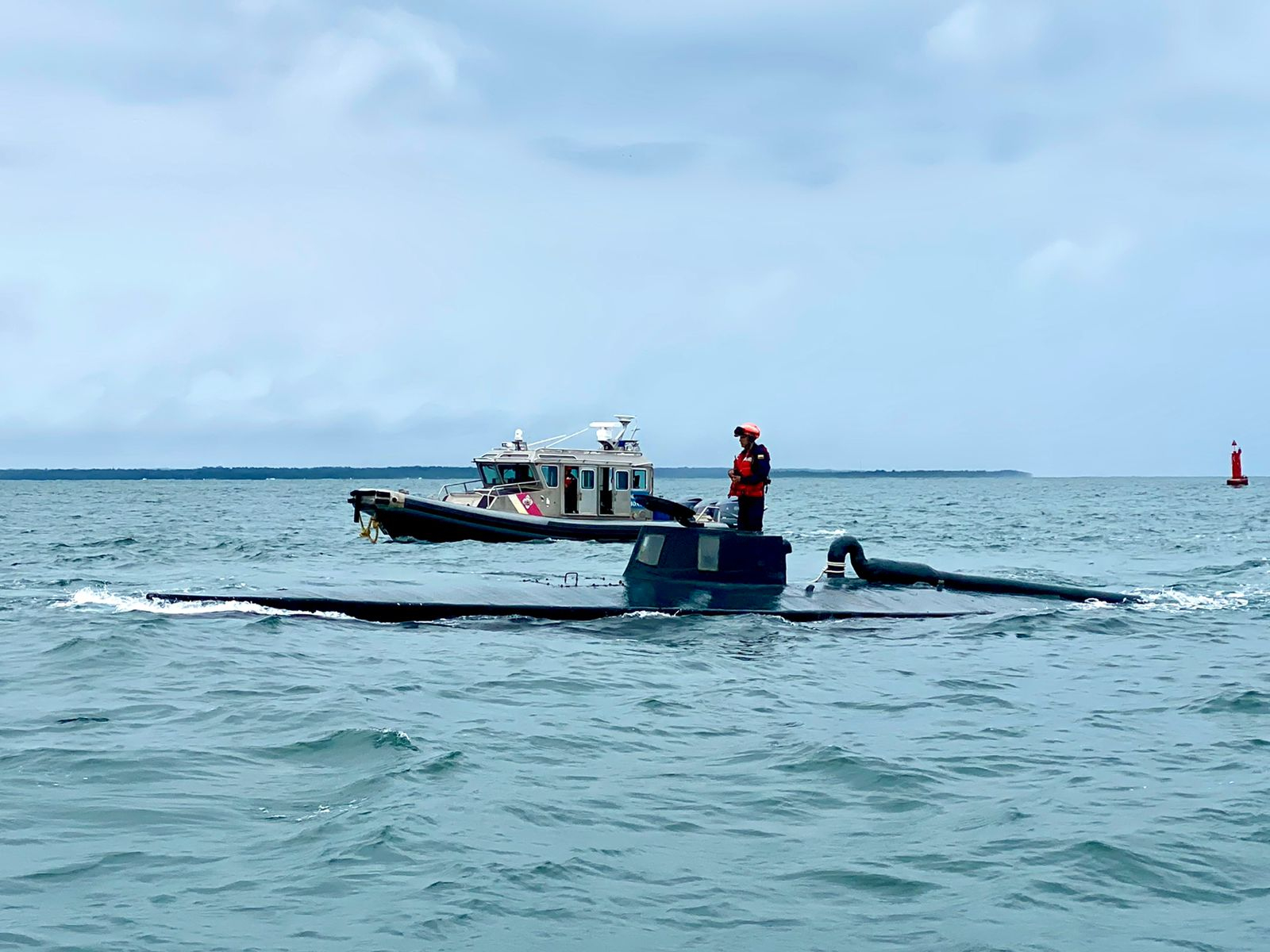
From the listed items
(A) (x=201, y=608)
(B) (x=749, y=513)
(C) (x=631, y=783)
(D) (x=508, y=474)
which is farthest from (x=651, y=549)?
(D) (x=508, y=474)

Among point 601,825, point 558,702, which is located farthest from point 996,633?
point 601,825

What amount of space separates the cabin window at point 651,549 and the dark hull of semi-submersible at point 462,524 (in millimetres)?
17446

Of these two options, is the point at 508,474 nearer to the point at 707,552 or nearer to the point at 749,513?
the point at 707,552

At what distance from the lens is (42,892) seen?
694 cm

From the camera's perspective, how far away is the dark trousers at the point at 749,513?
19.5m

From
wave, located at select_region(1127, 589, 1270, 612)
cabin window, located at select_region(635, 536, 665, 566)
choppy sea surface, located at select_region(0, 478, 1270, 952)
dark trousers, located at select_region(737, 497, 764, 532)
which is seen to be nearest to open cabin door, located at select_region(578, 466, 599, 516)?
wave, located at select_region(1127, 589, 1270, 612)

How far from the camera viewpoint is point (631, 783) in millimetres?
9523

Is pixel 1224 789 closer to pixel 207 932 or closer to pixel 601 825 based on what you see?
pixel 601 825

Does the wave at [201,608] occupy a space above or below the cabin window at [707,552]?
below

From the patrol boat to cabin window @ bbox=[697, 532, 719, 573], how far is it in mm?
18517

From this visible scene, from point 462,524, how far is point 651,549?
59.7 ft

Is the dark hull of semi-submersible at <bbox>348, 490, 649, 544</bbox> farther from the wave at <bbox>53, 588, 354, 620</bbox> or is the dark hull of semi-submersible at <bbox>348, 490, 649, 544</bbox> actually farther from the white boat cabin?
the wave at <bbox>53, 588, 354, 620</bbox>

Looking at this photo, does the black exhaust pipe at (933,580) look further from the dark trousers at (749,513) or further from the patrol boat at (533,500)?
the patrol boat at (533,500)

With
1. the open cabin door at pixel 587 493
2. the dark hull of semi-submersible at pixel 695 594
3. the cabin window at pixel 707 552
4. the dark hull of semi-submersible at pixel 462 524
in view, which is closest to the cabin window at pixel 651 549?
the dark hull of semi-submersible at pixel 695 594
